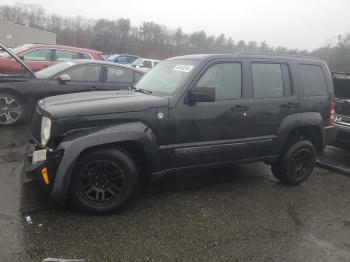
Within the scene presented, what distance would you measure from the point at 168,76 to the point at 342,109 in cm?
415

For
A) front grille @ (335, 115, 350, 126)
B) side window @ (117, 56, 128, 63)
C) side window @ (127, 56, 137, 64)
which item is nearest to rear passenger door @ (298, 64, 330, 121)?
front grille @ (335, 115, 350, 126)

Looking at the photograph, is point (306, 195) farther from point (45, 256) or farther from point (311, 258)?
point (45, 256)

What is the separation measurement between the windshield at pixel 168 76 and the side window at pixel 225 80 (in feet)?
0.76

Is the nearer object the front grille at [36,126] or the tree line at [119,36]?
the front grille at [36,126]

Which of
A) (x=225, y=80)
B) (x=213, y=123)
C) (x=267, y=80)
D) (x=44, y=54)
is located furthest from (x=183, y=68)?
(x=44, y=54)

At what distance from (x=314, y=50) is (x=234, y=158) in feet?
63.2

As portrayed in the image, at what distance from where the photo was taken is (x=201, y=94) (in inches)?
157

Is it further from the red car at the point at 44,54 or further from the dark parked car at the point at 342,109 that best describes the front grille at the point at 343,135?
the red car at the point at 44,54

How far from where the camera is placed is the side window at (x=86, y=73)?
7402 millimetres

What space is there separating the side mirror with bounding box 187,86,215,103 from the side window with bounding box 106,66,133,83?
4.07 meters

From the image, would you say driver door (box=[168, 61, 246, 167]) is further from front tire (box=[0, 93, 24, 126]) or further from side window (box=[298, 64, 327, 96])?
front tire (box=[0, 93, 24, 126])

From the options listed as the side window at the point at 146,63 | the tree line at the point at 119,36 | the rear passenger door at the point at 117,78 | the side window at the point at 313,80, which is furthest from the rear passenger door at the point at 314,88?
the tree line at the point at 119,36

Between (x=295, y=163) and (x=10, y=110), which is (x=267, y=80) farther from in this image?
(x=10, y=110)

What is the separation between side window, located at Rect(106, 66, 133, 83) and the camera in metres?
7.78
